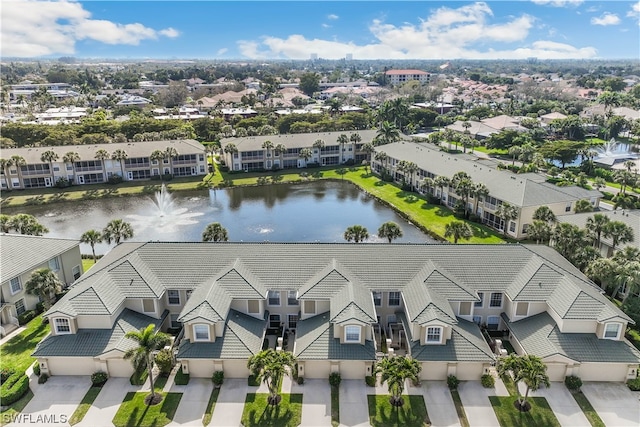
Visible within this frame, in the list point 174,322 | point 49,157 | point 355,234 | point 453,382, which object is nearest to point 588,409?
point 453,382

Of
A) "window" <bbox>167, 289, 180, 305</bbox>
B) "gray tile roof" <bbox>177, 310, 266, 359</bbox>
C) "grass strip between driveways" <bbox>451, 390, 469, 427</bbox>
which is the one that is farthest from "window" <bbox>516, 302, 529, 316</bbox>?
"window" <bbox>167, 289, 180, 305</bbox>

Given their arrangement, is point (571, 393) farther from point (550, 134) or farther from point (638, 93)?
point (638, 93)

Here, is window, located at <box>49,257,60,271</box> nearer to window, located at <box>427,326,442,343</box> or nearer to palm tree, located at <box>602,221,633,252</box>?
window, located at <box>427,326,442,343</box>

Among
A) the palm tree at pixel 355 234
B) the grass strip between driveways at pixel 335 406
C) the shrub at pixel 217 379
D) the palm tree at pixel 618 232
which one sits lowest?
the grass strip between driveways at pixel 335 406

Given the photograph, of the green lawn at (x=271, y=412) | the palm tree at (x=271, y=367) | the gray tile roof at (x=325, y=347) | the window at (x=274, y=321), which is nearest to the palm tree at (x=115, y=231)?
the window at (x=274, y=321)

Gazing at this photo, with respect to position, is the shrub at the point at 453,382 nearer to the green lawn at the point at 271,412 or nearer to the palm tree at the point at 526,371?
the palm tree at the point at 526,371

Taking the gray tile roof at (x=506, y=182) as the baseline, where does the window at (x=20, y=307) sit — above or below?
below

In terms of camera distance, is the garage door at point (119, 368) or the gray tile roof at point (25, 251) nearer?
the garage door at point (119, 368)
